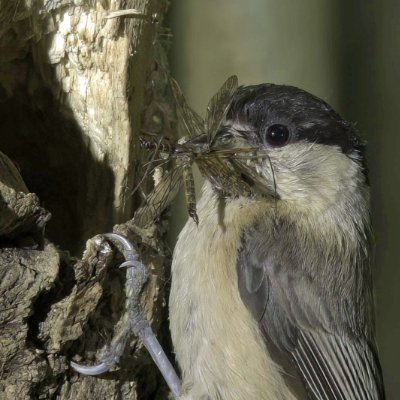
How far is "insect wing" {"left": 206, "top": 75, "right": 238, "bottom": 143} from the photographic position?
1.62m

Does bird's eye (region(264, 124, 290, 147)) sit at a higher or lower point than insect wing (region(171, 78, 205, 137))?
lower

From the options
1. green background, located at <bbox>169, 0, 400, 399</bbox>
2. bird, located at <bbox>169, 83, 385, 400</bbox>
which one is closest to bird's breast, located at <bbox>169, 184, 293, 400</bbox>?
bird, located at <bbox>169, 83, 385, 400</bbox>

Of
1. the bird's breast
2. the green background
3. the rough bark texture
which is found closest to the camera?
the rough bark texture

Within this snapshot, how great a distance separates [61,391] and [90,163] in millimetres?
590

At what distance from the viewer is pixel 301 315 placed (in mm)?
1640

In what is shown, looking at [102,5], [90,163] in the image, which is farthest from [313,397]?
[102,5]

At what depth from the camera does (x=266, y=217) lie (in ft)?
5.51

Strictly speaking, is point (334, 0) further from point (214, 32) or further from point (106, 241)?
point (106, 241)

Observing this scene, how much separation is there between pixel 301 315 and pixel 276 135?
1.35ft

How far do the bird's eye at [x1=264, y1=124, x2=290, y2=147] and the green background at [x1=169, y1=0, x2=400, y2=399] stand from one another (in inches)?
45.6

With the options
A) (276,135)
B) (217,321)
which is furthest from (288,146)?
(217,321)

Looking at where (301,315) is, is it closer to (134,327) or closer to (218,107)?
(134,327)

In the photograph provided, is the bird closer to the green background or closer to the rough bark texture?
the rough bark texture

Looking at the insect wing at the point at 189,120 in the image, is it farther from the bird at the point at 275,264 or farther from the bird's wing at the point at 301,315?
the bird's wing at the point at 301,315
